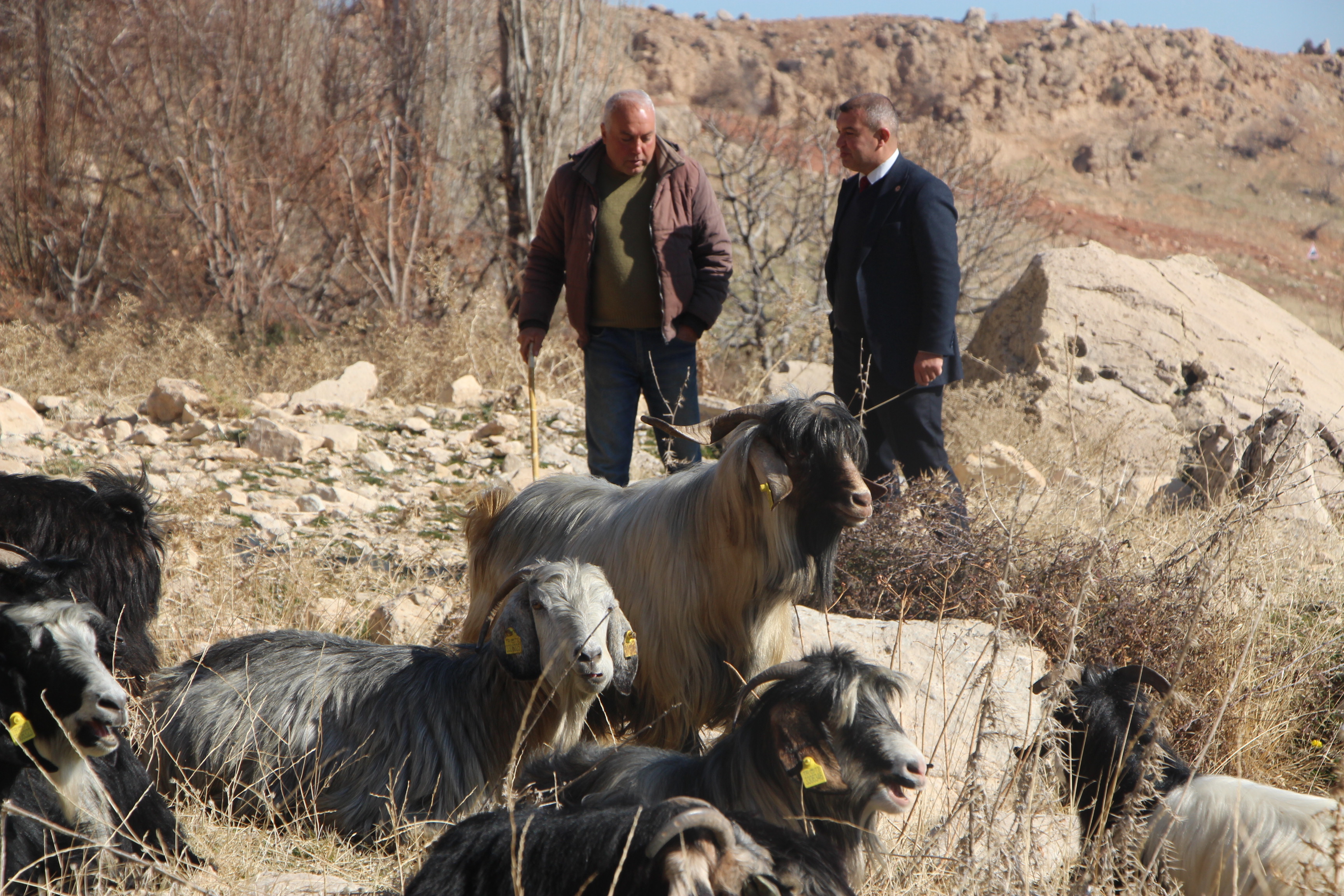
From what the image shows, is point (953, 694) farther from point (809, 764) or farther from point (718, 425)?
point (809, 764)

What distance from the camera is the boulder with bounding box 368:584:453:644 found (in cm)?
549

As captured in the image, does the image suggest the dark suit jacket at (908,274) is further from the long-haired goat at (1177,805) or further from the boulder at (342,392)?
the boulder at (342,392)

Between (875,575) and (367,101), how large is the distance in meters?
10.8

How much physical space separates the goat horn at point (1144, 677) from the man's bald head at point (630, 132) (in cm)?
371

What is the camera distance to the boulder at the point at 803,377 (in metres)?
10.8

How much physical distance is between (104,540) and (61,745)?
1.78m

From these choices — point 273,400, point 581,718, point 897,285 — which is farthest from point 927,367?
point 273,400

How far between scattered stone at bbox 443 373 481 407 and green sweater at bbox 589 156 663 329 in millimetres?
4183

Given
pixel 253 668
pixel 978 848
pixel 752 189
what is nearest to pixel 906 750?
pixel 978 848

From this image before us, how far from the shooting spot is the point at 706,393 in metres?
10.9

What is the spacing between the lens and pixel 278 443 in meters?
8.27

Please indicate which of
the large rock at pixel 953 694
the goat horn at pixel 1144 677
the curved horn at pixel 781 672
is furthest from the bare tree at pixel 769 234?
the curved horn at pixel 781 672

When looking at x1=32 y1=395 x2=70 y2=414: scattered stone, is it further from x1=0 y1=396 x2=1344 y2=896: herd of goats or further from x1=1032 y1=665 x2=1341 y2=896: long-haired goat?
x1=1032 y1=665 x2=1341 y2=896: long-haired goat

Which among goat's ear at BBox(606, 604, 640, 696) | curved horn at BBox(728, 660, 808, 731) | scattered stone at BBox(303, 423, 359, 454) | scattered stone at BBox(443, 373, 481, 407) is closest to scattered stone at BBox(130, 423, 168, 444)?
scattered stone at BBox(303, 423, 359, 454)
